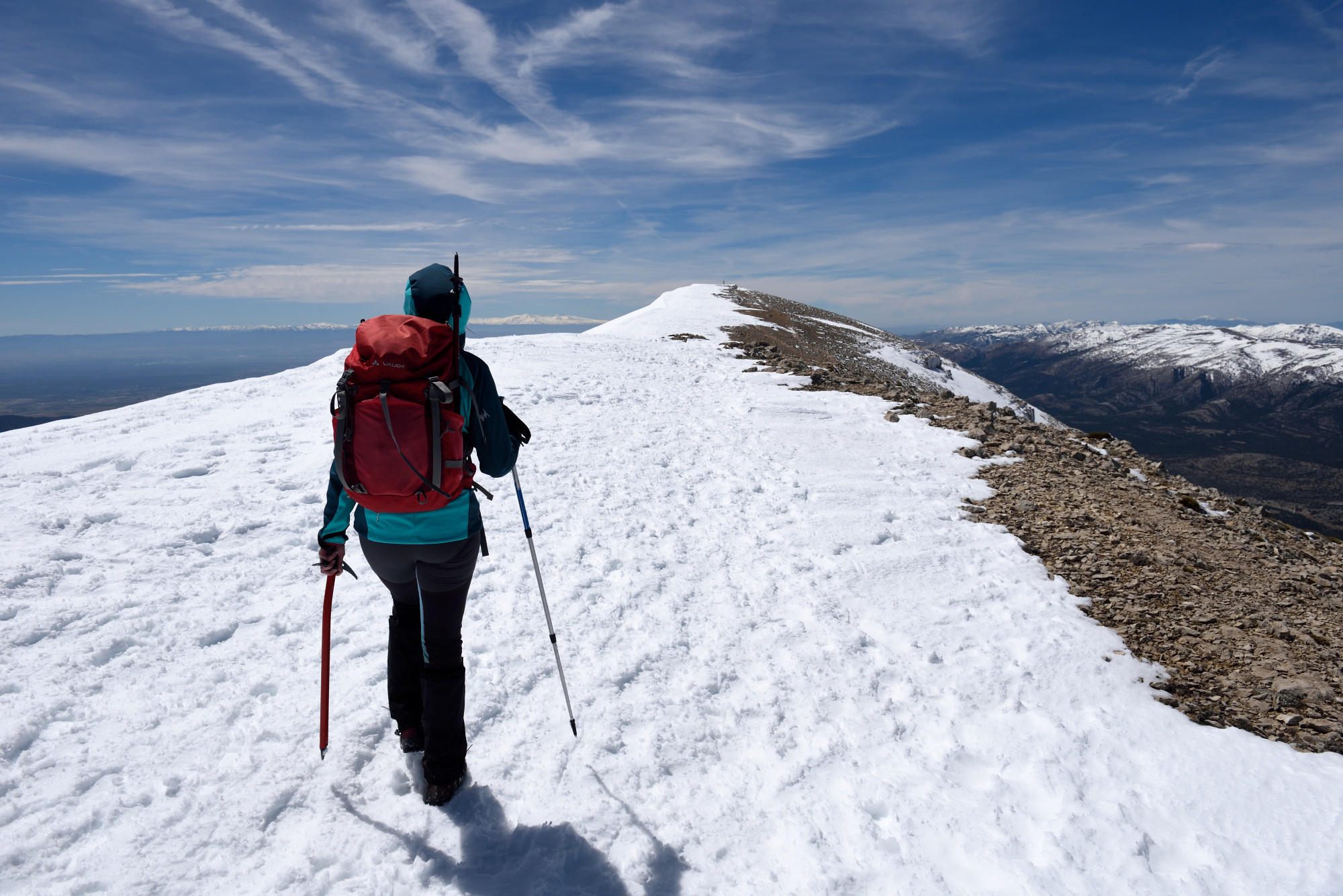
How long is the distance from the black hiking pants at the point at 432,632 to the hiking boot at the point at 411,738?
31 cm

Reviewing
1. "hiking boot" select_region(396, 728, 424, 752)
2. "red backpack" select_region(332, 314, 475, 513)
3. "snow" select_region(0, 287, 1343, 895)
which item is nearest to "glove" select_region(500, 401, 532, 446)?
"red backpack" select_region(332, 314, 475, 513)

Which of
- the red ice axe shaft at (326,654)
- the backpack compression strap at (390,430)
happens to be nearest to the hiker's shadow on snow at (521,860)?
the red ice axe shaft at (326,654)

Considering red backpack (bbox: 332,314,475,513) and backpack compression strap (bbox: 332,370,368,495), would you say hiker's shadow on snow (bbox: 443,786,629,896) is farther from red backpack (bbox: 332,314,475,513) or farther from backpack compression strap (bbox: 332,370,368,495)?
backpack compression strap (bbox: 332,370,368,495)

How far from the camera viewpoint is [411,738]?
13.5ft

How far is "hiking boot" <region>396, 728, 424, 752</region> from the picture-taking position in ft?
13.4

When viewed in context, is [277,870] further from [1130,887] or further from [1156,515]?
[1156,515]

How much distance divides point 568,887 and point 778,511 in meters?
6.52

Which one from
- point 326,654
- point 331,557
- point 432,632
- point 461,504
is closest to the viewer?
point 461,504

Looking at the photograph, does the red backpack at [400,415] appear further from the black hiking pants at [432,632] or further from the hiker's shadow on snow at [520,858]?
the hiker's shadow on snow at [520,858]

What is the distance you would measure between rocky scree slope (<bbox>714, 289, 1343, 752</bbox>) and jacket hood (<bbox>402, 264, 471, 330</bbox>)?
6.49 meters

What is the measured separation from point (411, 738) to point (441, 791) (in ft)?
1.63

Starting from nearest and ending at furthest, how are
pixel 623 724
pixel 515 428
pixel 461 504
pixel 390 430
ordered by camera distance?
pixel 390 430
pixel 461 504
pixel 515 428
pixel 623 724

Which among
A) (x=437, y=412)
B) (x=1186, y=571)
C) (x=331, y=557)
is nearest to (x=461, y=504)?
(x=437, y=412)

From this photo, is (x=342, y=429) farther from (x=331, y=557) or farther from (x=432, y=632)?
(x=432, y=632)
